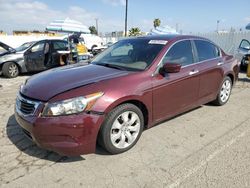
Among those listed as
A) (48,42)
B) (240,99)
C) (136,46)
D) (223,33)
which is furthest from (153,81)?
(223,33)

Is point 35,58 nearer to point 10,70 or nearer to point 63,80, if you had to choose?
point 10,70

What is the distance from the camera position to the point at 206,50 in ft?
15.9

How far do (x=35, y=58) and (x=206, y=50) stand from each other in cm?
711

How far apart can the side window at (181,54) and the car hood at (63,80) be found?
34.5 inches

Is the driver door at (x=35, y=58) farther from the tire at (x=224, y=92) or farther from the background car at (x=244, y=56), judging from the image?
the background car at (x=244, y=56)

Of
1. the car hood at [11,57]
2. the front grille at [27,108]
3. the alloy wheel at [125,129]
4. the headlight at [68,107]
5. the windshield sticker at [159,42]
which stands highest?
the windshield sticker at [159,42]

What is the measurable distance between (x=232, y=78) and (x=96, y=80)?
3693 mm

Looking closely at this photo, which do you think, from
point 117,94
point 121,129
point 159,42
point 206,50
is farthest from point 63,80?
point 206,50

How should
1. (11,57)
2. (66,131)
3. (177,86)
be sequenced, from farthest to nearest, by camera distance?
1. (11,57)
2. (177,86)
3. (66,131)

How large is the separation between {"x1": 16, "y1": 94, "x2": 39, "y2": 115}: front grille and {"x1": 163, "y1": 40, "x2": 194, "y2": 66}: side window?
2016 mm

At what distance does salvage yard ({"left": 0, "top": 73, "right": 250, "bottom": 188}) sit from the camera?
2.77 meters

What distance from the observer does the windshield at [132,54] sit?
378cm

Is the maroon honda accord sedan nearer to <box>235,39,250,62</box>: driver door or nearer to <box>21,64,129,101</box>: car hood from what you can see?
<box>21,64,129,101</box>: car hood

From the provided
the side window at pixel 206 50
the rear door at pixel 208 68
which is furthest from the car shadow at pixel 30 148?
the side window at pixel 206 50
